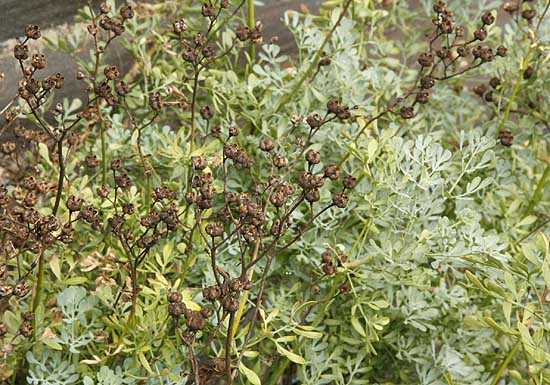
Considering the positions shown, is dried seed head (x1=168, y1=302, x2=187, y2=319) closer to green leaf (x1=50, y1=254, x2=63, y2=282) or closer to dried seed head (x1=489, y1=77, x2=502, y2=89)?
green leaf (x1=50, y1=254, x2=63, y2=282)

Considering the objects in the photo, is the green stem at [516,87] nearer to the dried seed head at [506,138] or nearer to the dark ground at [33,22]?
the dried seed head at [506,138]

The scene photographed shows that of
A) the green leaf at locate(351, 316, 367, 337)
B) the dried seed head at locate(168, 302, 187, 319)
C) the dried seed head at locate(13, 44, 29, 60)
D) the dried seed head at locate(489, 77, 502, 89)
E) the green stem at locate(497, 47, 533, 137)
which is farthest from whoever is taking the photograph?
the dried seed head at locate(489, 77, 502, 89)

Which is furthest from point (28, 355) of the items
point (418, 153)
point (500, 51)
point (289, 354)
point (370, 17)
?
point (370, 17)

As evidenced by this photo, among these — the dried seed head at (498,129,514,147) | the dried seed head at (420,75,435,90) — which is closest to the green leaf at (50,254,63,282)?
the dried seed head at (420,75,435,90)

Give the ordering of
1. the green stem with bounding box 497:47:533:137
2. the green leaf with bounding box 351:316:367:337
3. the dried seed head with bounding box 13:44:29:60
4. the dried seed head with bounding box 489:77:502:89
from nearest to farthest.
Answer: the dried seed head with bounding box 13:44:29:60
the green leaf with bounding box 351:316:367:337
the green stem with bounding box 497:47:533:137
the dried seed head with bounding box 489:77:502:89

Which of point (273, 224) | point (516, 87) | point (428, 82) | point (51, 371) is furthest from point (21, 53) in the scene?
point (516, 87)

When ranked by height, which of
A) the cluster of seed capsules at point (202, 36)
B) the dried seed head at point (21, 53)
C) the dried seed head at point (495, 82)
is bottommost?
the dried seed head at point (495, 82)

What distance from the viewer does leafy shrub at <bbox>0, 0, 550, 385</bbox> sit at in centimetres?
Result: 119

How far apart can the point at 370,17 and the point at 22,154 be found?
80cm

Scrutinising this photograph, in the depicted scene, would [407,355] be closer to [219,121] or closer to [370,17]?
[219,121]

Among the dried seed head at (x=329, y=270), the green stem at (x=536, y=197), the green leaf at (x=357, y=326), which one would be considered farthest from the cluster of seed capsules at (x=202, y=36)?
the green stem at (x=536, y=197)

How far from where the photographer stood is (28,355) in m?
1.27

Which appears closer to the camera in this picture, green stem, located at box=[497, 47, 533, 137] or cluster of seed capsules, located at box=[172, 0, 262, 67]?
cluster of seed capsules, located at box=[172, 0, 262, 67]

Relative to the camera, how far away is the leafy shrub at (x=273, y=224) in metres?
1.19
